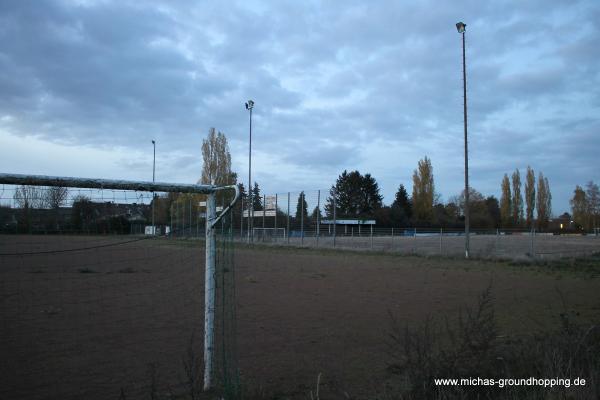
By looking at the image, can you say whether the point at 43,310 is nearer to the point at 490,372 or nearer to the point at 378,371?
the point at 378,371

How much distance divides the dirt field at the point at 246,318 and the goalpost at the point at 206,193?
1.71ft

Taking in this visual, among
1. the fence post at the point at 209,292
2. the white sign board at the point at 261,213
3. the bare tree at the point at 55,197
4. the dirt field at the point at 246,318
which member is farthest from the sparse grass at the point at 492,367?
the white sign board at the point at 261,213

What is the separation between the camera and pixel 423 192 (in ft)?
246

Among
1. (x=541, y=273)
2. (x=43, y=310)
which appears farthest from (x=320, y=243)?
(x=43, y=310)

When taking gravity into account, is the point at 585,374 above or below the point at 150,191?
below

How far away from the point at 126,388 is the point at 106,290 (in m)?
7.03

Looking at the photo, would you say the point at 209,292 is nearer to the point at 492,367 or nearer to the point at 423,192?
the point at 492,367

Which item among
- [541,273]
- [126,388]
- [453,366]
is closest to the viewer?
[453,366]

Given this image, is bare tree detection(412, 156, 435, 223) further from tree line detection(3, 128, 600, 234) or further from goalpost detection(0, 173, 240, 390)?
goalpost detection(0, 173, 240, 390)

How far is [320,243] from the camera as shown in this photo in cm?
2983

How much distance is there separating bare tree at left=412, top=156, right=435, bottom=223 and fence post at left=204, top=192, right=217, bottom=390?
70.4 m

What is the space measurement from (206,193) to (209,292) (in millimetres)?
966

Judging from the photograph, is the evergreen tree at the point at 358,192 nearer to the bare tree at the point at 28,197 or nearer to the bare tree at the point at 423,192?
the bare tree at the point at 423,192

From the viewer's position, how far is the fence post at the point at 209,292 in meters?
4.59
